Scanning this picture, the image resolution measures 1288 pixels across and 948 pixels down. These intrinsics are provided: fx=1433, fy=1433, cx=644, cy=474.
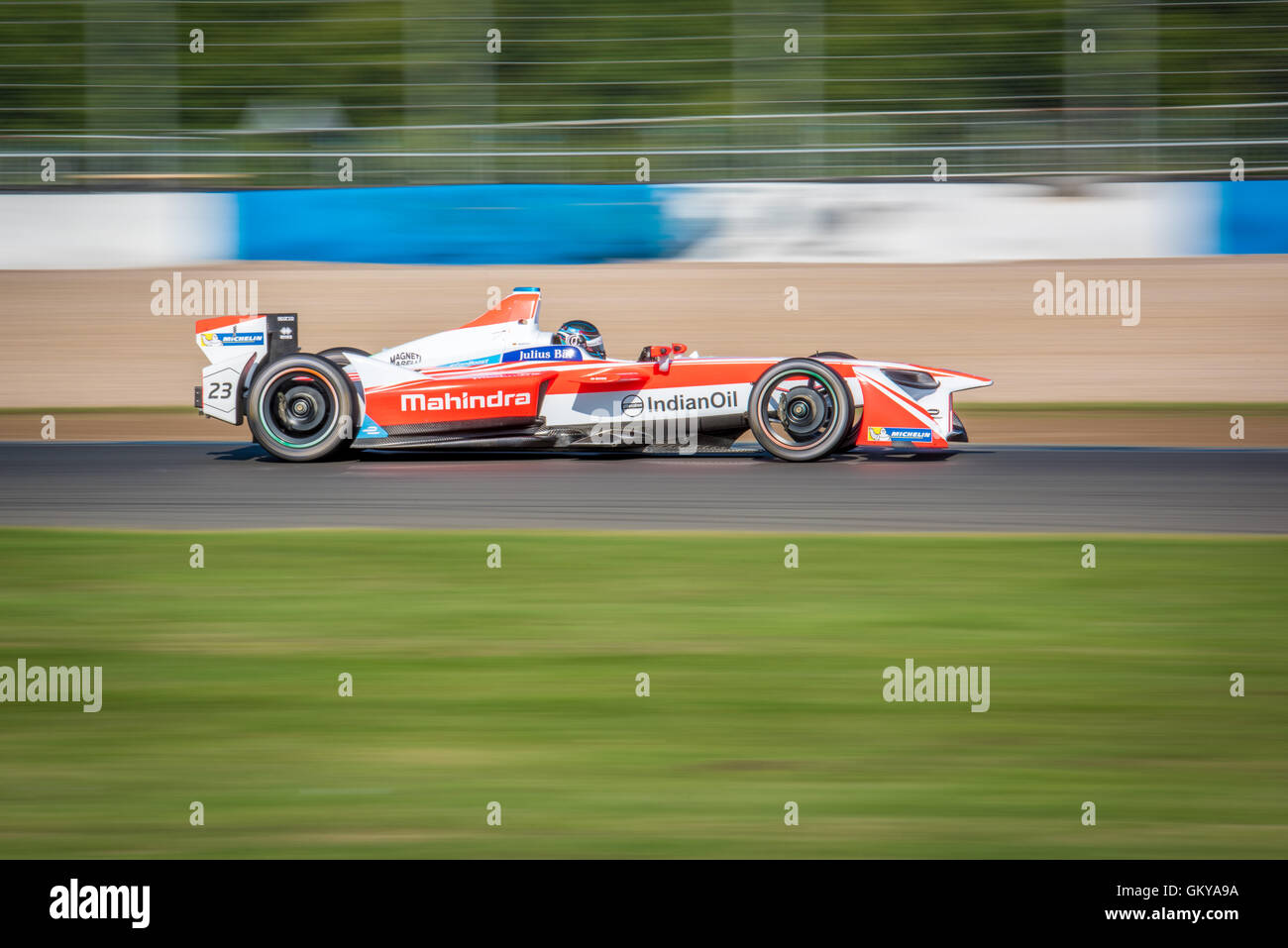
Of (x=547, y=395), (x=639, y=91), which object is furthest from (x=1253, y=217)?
(x=547, y=395)

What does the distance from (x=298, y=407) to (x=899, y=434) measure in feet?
13.4

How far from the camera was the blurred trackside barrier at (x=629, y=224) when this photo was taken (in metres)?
15.9

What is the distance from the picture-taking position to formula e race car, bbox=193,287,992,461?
9375 mm

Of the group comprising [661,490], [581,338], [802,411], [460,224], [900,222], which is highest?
[460,224]

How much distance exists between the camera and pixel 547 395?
9.54 m

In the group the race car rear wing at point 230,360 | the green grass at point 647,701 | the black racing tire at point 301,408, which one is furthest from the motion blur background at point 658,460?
the race car rear wing at point 230,360

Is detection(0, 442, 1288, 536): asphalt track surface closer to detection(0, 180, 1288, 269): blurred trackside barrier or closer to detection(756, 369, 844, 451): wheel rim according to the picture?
detection(756, 369, 844, 451): wheel rim

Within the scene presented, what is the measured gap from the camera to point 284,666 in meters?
5.36

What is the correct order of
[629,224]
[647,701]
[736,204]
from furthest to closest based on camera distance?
[629,224], [736,204], [647,701]

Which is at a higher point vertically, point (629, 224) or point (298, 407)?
point (629, 224)

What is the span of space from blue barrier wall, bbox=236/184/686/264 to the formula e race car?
21.1 ft

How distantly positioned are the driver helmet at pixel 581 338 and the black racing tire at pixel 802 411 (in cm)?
118

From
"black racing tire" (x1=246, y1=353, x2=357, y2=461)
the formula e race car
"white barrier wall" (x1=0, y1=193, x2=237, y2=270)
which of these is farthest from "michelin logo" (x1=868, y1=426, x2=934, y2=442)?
"white barrier wall" (x1=0, y1=193, x2=237, y2=270)

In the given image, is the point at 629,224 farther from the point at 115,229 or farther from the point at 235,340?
the point at 235,340
